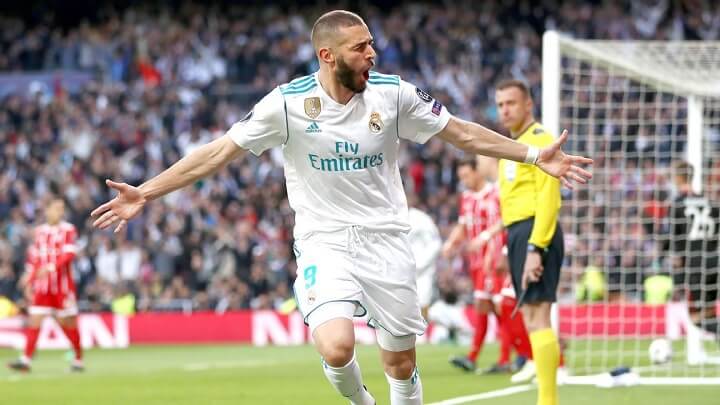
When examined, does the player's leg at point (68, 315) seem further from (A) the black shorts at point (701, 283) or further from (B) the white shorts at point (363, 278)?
(B) the white shorts at point (363, 278)

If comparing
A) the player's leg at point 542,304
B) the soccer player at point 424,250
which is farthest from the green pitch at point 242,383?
the player's leg at point 542,304

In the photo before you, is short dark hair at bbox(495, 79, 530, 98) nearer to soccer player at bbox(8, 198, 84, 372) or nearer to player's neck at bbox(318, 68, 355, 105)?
player's neck at bbox(318, 68, 355, 105)

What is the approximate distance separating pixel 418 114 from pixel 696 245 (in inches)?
299

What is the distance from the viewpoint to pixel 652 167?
17.2 meters

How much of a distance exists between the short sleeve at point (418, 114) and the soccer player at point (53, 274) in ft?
32.0

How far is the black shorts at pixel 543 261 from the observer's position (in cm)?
853

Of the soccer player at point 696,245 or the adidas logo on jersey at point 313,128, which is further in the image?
the soccer player at point 696,245

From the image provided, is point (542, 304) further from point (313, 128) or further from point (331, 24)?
point (331, 24)

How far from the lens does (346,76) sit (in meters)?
6.39

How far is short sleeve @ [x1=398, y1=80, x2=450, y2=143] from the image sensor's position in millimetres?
6543

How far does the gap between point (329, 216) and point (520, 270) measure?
2541 millimetres

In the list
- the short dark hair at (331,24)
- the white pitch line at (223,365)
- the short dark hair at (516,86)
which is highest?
the short dark hair at (331,24)

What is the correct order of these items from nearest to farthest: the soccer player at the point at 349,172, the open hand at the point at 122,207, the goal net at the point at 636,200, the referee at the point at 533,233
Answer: the open hand at the point at 122,207 → the soccer player at the point at 349,172 → the referee at the point at 533,233 → the goal net at the point at 636,200

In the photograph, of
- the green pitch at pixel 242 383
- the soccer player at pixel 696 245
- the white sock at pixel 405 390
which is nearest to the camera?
the white sock at pixel 405 390
